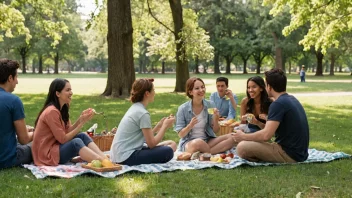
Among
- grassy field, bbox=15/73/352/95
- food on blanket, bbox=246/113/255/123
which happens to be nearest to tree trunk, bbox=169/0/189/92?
grassy field, bbox=15/73/352/95

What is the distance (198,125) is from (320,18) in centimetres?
1319

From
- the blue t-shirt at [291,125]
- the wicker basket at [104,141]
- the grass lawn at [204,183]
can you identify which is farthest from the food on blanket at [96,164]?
the blue t-shirt at [291,125]

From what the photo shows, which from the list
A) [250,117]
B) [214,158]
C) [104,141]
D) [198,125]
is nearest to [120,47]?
[104,141]

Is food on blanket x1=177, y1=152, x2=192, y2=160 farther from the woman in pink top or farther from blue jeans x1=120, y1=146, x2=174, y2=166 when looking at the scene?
the woman in pink top

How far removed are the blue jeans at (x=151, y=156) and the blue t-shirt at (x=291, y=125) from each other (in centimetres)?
160

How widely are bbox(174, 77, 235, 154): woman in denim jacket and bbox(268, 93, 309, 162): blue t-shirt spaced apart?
3.65 feet

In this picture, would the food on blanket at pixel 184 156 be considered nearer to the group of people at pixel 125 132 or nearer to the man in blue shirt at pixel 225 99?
the group of people at pixel 125 132

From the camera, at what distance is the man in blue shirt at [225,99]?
894 centimetres

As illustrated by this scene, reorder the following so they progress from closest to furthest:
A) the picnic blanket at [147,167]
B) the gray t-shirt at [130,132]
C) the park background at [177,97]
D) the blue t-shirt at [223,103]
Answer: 1. the park background at [177,97]
2. the picnic blanket at [147,167]
3. the gray t-shirt at [130,132]
4. the blue t-shirt at [223,103]

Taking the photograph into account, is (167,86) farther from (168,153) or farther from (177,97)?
(168,153)

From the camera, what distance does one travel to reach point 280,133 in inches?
258

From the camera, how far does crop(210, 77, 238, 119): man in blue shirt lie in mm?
8945

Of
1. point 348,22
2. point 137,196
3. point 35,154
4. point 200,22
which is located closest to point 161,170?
point 137,196

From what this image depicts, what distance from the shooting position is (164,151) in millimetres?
6531
